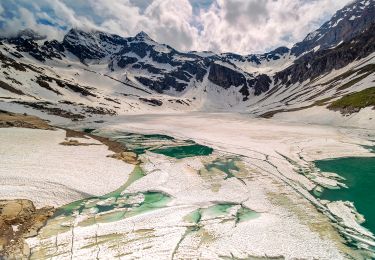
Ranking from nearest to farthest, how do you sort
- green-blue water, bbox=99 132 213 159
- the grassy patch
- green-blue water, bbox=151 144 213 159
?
green-blue water, bbox=151 144 213 159 → green-blue water, bbox=99 132 213 159 → the grassy patch

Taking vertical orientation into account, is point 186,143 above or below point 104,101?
below

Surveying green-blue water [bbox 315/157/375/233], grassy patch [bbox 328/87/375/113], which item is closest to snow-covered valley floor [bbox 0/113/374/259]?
green-blue water [bbox 315/157/375/233]

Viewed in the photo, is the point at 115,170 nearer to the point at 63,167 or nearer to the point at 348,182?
the point at 63,167

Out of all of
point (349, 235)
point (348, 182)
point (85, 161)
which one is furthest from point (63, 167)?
point (348, 182)

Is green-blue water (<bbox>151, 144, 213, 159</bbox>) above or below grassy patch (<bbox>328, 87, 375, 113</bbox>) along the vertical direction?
below

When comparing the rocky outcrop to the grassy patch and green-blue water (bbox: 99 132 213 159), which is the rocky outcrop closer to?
Answer: green-blue water (bbox: 99 132 213 159)

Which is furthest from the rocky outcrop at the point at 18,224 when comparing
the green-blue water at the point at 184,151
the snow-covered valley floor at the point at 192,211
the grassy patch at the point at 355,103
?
the grassy patch at the point at 355,103
